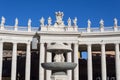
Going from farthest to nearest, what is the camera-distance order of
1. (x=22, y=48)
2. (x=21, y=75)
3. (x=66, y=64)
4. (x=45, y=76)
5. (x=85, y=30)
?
(x=21, y=75) < (x=22, y=48) < (x=85, y=30) < (x=45, y=76) < (x=66, y=64)

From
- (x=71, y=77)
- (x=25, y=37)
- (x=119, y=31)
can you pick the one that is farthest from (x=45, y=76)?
(x=119, y=31)

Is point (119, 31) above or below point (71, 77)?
above

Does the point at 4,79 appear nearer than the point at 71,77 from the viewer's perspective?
No

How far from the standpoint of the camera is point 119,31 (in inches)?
2616

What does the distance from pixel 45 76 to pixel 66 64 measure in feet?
105

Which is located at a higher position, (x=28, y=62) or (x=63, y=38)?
(x=63, y=38)

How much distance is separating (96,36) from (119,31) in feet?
18.1

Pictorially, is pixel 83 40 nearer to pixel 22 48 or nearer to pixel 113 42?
pixel 113 42

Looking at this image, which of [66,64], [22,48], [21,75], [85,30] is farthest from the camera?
[21,75]

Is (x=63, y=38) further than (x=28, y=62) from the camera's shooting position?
Yes

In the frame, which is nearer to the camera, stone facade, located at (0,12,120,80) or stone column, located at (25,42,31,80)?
stone column, located at (25,42,31,80)

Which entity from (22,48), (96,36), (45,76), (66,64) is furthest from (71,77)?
(66,64)

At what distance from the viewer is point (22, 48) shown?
77188 mm

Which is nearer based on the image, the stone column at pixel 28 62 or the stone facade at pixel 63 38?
the stone column at pixel 28 62
